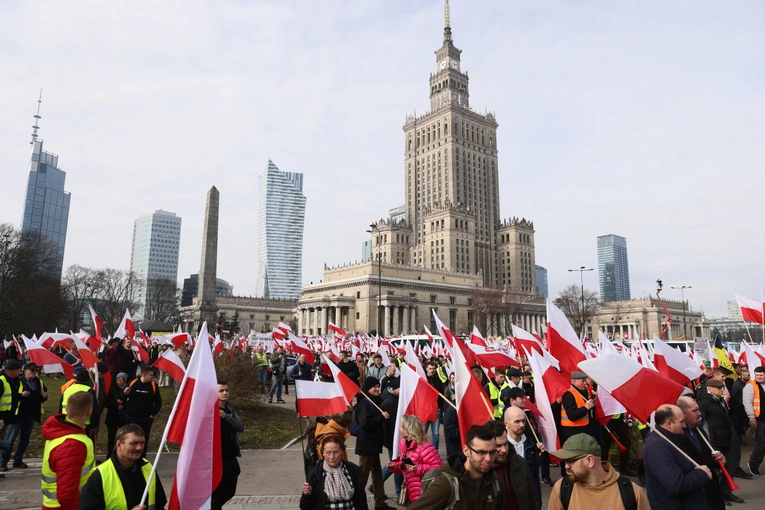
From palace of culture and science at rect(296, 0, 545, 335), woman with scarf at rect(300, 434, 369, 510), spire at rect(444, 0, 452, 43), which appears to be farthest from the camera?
spire at rect(444, 0, 452, 43)

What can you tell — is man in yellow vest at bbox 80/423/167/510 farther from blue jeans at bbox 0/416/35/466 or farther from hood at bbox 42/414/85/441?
blue jeans at bbox 0/416/35/466

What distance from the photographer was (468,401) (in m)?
5.92

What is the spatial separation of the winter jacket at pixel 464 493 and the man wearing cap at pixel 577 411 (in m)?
4.03

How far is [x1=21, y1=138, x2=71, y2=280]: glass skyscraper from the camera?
17662 cm

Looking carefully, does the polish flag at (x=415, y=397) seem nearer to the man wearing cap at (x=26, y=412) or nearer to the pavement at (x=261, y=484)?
the pavement at (x=261, y=484)

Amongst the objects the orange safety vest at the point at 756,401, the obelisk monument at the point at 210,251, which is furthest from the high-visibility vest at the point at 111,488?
the obelisk monument at the point at 210,251

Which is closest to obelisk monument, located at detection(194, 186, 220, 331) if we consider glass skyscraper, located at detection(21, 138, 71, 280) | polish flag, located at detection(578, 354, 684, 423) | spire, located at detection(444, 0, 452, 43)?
polish flag, located at detection(578, 354, 684, 423)

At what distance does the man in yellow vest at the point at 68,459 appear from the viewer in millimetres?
4309

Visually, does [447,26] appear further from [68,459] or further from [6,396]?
[68,459]

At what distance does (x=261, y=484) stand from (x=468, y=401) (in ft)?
Result: 14.4

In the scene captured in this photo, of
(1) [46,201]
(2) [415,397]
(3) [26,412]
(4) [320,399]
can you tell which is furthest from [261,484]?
(1) [46,201]

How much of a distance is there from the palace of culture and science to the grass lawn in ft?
264

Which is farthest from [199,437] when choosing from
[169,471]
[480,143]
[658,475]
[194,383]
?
[480,143]

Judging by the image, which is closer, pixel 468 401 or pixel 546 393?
pixel 468 401
